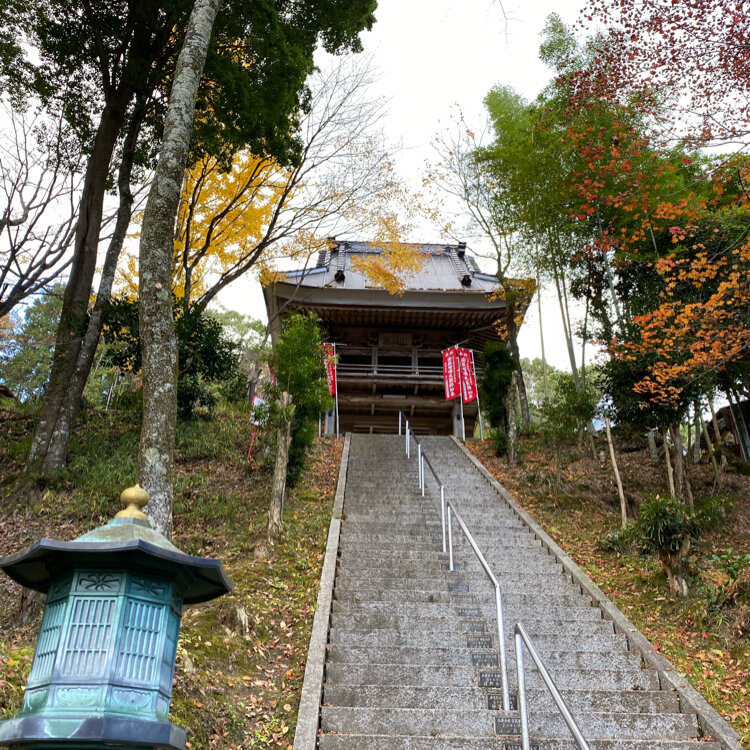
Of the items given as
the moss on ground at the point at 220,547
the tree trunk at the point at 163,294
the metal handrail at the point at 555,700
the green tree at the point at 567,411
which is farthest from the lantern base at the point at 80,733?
the green tree at the point at 567,411

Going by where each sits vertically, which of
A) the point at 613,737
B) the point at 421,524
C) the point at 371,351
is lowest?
the point at 613,737

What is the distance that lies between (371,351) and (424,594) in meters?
12.4

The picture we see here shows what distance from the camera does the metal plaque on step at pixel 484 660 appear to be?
5215 mm

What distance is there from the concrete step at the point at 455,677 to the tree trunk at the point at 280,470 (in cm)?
337

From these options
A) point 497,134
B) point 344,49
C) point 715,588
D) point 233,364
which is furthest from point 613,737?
point 497,134

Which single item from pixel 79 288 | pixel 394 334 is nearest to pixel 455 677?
pixel 79 288

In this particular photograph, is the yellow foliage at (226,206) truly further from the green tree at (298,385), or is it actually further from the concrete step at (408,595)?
the concrete step at (408,595)

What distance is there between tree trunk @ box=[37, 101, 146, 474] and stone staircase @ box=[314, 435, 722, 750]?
447cm

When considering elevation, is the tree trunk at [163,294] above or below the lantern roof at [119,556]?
above

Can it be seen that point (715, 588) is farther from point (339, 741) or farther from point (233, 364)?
point (233, 364)

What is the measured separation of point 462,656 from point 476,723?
0.94 m

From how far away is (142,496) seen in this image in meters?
2.42

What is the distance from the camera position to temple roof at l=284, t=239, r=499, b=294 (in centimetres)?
1786

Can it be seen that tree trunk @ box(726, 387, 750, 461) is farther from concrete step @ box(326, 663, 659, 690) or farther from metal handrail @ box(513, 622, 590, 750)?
metal handrail @ box(513, 622, 590, 750)
